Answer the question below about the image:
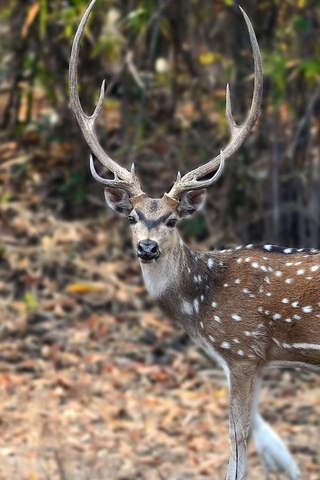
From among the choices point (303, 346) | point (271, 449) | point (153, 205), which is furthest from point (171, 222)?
point (271, 449)

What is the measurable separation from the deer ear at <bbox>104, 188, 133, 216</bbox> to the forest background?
9.63 ft

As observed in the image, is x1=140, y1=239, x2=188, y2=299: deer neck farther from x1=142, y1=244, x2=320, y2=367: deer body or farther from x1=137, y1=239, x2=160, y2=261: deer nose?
x1=137, y1=239, x2=160, y2=261: deer nose

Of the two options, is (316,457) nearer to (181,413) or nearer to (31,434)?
(181,413)

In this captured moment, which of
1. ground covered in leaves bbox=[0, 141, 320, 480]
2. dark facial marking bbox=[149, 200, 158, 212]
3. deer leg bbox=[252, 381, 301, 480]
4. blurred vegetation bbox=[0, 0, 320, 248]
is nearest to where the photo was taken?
dark facial marking bbox=[149, 200, 158, 212]

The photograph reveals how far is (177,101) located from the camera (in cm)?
1288

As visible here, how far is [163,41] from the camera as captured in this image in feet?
41.0

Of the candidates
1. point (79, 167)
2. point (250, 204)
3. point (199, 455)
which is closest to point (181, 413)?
point (199, 455)

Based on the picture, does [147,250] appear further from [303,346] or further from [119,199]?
[303,346]

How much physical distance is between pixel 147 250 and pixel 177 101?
246 inches

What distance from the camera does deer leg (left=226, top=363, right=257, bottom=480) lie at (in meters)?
7.33

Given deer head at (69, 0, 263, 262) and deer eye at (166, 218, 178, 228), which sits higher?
deer head at (69, 0, 263, 262)

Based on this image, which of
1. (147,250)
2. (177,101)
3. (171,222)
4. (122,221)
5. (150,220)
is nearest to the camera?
(147,250)

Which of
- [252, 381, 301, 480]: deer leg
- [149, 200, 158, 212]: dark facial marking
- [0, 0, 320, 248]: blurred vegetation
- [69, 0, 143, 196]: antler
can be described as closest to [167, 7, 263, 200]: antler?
[149, 200, 158, 212]: dark facial marking

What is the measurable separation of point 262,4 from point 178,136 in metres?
1.95
